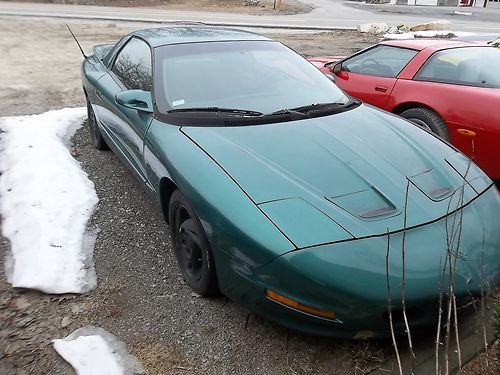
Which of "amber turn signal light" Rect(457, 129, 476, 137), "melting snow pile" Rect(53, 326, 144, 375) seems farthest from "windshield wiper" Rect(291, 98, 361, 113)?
"melting snow pile" Rect(53, 326, 144, 375)

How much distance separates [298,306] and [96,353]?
1047 mm

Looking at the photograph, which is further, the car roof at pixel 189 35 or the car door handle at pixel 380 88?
the car door handle at pixel 380 88

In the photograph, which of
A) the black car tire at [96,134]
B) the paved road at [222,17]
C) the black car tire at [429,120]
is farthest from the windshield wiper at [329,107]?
the paved road at [222,17]

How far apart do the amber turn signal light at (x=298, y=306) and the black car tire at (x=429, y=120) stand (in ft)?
8.20

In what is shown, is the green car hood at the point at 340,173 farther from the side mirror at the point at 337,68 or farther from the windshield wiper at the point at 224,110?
the side mirror at the point at 337,68

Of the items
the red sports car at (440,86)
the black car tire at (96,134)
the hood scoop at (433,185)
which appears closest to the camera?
the hood scoop at (433,185)

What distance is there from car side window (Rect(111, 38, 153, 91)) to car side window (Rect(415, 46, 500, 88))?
8.33 feet

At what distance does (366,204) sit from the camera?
7.52 feet

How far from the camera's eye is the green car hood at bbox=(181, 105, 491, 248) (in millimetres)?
2178

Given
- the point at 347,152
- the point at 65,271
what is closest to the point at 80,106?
the point at 65,271

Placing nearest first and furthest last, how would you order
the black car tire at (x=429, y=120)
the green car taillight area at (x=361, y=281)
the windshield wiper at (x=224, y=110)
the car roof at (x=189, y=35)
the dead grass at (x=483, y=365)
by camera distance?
the green car taillight area at (x=361, y=281)
the dead grass at (x=483, y=365)
the windshield wiper at (x=224, y=110)
the car roof at (x=189, y=35)
the black car tire at (x=429, y=120)

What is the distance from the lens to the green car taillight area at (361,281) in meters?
1.99

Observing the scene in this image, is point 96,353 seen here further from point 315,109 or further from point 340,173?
point 315,109

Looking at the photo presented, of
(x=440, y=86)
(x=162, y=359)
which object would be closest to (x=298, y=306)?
(x=162, y=359)
